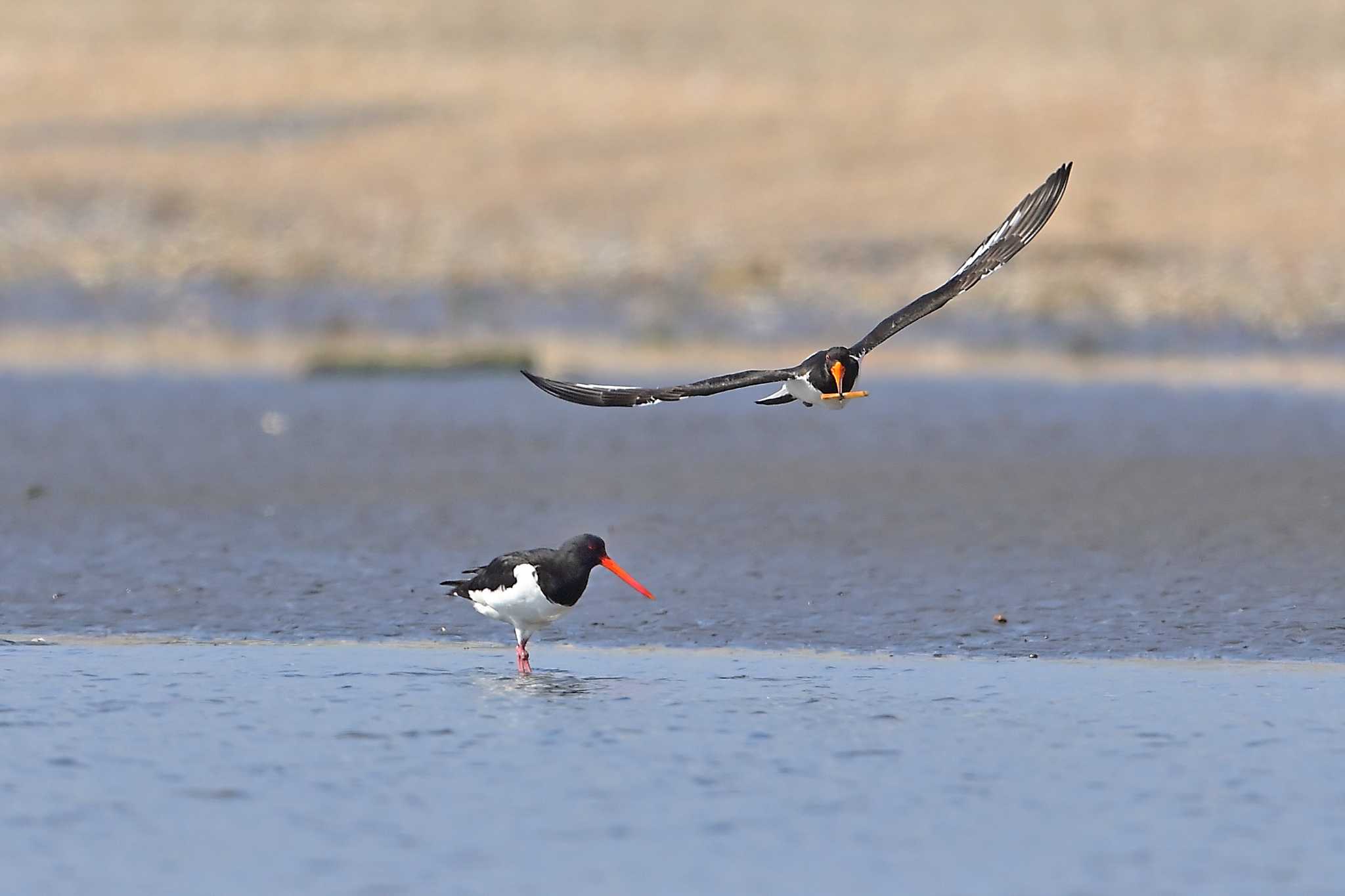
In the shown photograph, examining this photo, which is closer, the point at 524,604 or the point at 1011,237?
the point at 524,604

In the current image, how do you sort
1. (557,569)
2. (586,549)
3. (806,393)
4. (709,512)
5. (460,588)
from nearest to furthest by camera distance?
(557,569), (806,393), (586,549), (460,588), (709,512)

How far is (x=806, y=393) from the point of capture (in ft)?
35.1

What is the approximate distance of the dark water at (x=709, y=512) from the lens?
461 inches

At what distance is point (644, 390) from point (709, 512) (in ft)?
15.2

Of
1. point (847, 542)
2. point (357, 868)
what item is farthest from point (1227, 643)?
point (357, 868)

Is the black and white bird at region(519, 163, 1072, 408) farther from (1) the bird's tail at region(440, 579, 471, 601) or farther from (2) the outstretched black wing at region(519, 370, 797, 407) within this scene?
(1) the bird's tail at region(440, 579, 471, 601)

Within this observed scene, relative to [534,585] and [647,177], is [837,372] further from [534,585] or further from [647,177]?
[647,177]

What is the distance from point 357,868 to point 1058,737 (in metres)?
3.16

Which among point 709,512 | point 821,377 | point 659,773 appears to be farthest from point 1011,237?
point 659,773

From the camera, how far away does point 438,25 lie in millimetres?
49750

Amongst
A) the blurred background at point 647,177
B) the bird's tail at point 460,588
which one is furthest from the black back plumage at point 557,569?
the blurred background at point 647,177

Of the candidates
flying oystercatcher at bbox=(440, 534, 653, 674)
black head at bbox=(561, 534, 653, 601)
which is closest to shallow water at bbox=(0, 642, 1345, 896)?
flying oystercatcher at bbox=(440, 534, 653, 674)

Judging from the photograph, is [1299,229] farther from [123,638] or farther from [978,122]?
[123,638]

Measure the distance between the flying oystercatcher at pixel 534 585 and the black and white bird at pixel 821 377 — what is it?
758 mm
